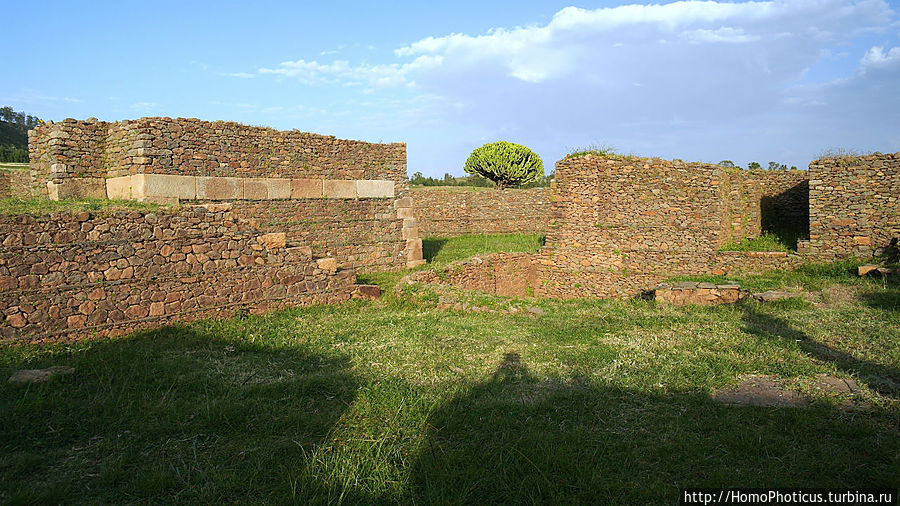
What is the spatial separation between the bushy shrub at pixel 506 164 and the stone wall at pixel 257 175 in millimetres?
25334

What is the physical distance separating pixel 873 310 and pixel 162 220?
10502mm

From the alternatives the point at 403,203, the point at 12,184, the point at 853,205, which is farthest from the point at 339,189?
the point at 853,205

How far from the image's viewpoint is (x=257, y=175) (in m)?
12.4

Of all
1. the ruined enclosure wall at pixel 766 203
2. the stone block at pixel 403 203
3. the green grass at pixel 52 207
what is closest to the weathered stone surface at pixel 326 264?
the green grass at pixel 52 207

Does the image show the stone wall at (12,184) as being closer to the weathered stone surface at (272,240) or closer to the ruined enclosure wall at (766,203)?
the weathered stone surface at (272,240)

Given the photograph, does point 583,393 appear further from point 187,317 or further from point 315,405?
point 187,317

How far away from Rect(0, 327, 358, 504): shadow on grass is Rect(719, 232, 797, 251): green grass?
11.3 metres

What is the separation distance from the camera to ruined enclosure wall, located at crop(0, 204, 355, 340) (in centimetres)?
643

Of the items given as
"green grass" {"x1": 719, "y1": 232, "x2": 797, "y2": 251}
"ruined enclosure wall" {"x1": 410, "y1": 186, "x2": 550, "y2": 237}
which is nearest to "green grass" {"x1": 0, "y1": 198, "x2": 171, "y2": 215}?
"green grass" {"x1": 719, "y1": 232, "x2": 797, "y2": 251}

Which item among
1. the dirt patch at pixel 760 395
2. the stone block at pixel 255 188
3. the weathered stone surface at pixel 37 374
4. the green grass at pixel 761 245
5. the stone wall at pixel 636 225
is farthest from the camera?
the green grass at pixel 761 245

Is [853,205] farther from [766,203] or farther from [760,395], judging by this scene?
[760,395]

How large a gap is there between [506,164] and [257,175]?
28.9 meters

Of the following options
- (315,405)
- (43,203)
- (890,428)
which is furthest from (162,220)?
(890,428)

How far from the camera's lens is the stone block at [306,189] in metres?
13.1
